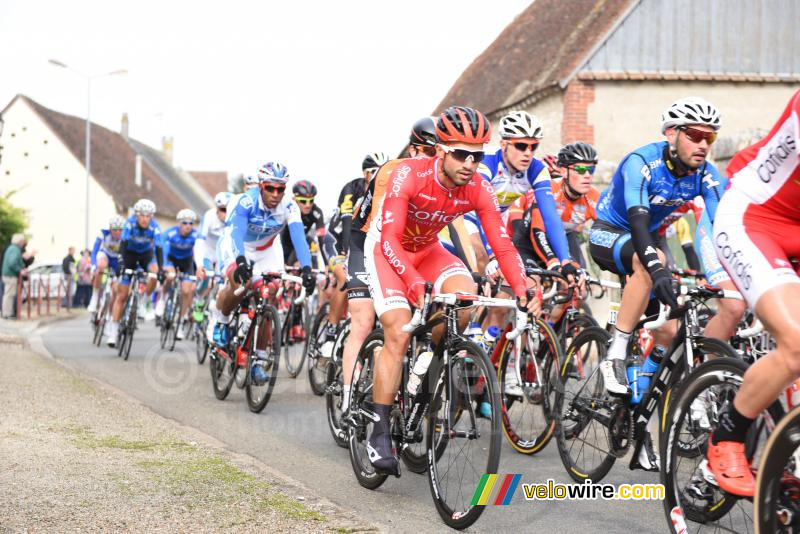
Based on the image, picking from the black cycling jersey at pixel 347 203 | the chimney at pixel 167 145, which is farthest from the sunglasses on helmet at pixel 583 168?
the chimney at pixel 167 145

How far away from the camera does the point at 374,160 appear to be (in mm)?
9391

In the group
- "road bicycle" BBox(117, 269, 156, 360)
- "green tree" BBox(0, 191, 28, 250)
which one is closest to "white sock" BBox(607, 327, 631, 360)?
"road bicycle" BBox(117, 269, 156, 360)

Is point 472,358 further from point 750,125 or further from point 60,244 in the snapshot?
point 60,244

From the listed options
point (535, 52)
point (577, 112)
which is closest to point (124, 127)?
point (535, 52)

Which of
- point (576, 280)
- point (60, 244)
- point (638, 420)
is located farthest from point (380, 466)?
point (60, 244)

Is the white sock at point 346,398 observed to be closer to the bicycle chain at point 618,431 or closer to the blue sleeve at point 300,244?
the bicycle chain at point 618,431

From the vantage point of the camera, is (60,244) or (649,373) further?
(60,244)

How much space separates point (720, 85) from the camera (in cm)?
2539

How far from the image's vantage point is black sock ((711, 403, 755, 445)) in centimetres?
410

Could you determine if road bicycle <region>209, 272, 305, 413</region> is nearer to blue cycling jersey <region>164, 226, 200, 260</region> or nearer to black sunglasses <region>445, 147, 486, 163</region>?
black sunglasses <region>445, 147, 486, 163</region>

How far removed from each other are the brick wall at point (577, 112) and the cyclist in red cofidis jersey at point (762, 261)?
19.6 meters

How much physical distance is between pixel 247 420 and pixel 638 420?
4.23 metres

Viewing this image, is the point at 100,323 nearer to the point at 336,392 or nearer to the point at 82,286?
the point at 336,392

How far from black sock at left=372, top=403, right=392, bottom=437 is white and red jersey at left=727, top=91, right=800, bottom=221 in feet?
8.20
